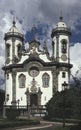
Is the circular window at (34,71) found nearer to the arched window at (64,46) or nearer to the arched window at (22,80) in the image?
the arched window at (22,80)

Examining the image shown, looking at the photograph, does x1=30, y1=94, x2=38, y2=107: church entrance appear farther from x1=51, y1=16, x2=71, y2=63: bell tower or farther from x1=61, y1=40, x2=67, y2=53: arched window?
x1=61, y1=40, x2=67, y2=53: arched window

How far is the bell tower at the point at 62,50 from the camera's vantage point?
89.9 m

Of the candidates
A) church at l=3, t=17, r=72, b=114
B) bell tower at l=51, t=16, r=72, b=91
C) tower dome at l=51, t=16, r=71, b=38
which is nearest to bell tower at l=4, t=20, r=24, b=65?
church at l=3, t=17, r=72, b=114

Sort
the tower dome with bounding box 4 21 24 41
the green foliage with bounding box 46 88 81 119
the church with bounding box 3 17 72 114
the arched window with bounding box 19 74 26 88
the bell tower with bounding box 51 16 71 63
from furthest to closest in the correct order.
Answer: the tower dome with bounding box 4 21 24 41, the bell tower with bounding box 51 16 71 63, the arched window with bounding box 19 74 26 88, the church with bounding box 3 17 72 114, the green foliage with bounding box 46 88 81 119

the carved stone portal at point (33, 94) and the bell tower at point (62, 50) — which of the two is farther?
the bell tower at point (62, 50)

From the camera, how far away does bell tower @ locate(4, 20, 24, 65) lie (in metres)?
93.4

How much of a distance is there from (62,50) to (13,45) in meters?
11.0

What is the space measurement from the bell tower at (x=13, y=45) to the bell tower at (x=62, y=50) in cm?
744

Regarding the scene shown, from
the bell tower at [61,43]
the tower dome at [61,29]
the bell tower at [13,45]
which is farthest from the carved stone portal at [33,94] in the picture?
the tower dome at [61,29]

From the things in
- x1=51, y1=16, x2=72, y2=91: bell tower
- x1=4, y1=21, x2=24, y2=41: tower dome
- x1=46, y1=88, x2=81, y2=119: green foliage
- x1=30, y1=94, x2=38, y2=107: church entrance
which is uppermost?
x1=4, y1=21, x2=24, y2=41: tower dome

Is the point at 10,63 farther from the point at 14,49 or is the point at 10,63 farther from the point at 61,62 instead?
the point at 61,62

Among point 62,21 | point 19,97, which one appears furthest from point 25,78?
point 62,21

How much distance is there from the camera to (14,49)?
93.7 meters

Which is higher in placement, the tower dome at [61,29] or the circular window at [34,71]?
the tower dome at [61,29]
